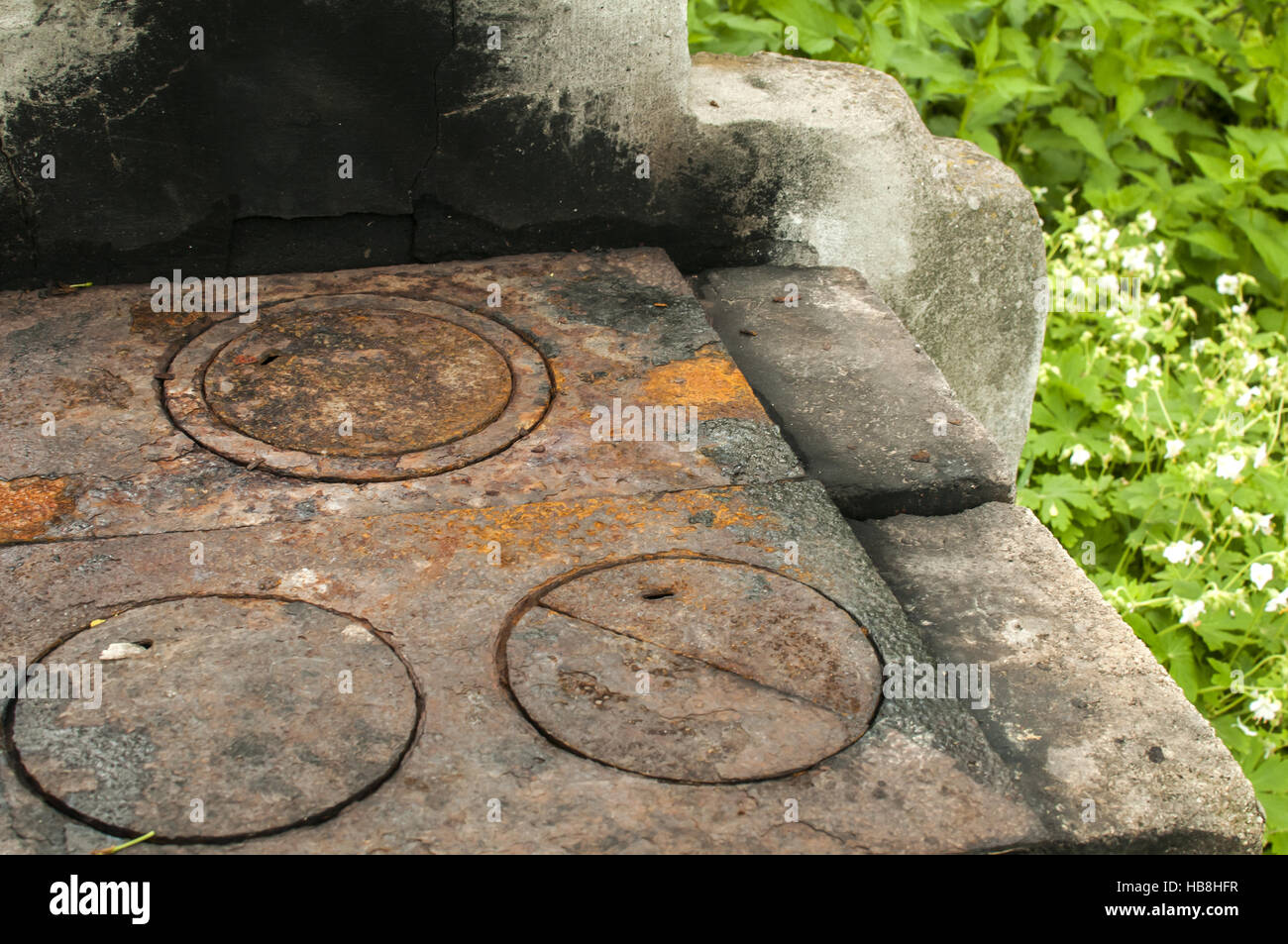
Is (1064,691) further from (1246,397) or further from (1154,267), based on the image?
(1154,267)

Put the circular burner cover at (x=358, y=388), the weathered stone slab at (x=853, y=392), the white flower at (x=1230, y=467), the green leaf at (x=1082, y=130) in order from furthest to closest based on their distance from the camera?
the green leaf at (x=1082, y=130), the white flower at (x=1230, y=467), the weathered stone slab at (x=853, y=392), the circular burner cover at (x=358, y=388)

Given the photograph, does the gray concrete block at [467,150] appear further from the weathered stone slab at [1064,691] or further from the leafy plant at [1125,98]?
the weathered stone slab at [1064,691]

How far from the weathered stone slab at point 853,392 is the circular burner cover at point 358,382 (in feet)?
2.17

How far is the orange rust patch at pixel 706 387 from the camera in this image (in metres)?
2.82

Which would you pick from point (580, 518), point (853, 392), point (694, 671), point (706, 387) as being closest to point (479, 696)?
point (694, 671)

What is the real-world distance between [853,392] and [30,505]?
1730mm

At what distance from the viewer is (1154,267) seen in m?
5.15

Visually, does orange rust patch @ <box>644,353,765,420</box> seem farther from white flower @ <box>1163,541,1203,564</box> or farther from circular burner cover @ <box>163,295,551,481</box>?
white flower @ <box>1163,541,1203,564</box>

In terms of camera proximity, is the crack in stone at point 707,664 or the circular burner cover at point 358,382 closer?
the crack in stone at point 707,664

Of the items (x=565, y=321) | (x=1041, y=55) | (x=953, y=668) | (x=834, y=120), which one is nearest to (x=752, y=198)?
(x=834, y=120)

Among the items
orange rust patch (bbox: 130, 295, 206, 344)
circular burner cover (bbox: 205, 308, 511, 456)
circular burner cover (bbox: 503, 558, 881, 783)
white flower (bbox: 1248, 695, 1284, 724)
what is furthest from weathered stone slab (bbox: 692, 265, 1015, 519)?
orange rust patch (bbox: 130, 295, 206, 344)

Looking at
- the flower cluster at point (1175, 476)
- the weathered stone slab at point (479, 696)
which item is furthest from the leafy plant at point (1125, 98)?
the weathered stone slab at point (479, 696)

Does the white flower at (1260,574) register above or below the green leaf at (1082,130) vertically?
below

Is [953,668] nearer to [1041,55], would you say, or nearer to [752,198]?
[752,198]
